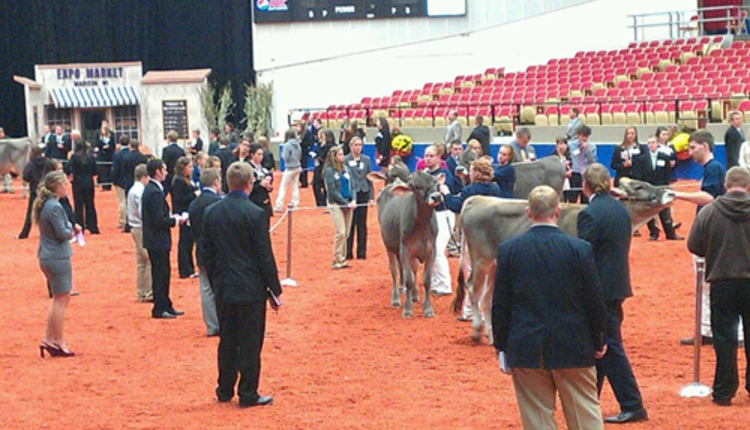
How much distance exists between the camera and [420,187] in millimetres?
13688

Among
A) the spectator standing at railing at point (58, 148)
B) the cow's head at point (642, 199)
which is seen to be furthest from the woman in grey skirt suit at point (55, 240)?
the spectator standing at railing at point (58, 148)

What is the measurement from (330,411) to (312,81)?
111ft

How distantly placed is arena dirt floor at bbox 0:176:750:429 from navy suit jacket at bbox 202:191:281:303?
3.26 feet

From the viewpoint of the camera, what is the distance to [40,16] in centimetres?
4797

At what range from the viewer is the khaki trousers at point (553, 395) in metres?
6.98

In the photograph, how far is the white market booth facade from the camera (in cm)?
4041

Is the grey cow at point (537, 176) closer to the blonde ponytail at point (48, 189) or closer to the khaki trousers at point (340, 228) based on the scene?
the khaki trousers at point (340, 228)

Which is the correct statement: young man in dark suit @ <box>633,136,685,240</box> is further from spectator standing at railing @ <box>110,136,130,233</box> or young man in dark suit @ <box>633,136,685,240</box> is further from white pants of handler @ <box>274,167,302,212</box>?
spectator standing at railing @ <box>110,136,130,233</box>

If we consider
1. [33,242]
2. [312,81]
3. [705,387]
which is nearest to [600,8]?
[312,81]

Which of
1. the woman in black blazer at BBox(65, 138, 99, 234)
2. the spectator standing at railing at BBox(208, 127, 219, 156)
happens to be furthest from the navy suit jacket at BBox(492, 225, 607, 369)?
the spectator standing at railing at BBox(208, 127, 219, 156)

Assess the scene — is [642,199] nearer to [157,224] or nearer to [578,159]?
[157,224]

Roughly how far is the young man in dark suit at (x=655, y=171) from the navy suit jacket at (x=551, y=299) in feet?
39.5

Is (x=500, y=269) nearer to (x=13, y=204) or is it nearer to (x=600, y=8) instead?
(x=13, y=204)

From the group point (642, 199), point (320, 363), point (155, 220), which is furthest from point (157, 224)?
point (642, 199)
